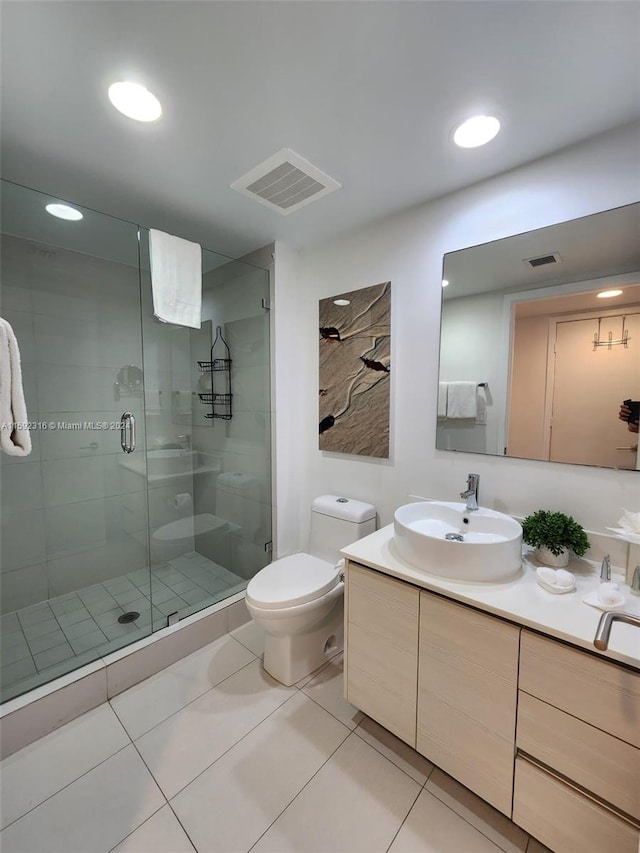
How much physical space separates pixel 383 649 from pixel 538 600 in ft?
1.91

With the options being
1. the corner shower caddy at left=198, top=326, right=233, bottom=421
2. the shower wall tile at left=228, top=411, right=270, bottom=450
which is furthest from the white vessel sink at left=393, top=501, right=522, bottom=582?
the corner shower caddy at left=198, top=326, right=233, bottom=421

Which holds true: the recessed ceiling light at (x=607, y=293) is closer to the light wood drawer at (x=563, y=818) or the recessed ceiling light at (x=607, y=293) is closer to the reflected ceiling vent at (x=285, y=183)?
the reflected ceiling vent at (x=285, y=183)

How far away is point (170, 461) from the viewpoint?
253 centimetres

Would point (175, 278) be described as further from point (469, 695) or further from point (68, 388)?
point (469, 695)

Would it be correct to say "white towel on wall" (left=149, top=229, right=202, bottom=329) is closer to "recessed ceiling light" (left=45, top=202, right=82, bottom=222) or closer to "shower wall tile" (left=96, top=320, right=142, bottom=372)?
"recessed ceiling light" (left=45, top=202, right=82, bottom=222)

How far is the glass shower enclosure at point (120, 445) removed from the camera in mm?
1956

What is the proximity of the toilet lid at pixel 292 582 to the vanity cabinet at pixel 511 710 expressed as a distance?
317 mm

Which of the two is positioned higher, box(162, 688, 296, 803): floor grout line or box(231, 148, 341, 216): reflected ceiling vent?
box(231, 148, 341, 216): reflected ceiling vent

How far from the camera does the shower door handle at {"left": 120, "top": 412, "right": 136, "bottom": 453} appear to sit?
231 centimetres

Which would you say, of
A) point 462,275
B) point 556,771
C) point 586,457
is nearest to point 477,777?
point 556,771

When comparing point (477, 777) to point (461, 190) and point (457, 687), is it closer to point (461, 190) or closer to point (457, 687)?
point (457, 687)

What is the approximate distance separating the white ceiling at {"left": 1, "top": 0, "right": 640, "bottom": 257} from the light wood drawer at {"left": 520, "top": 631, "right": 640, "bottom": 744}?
166cm

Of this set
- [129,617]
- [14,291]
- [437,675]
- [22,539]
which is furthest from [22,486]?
[437,675]

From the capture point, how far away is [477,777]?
3.53 feet
